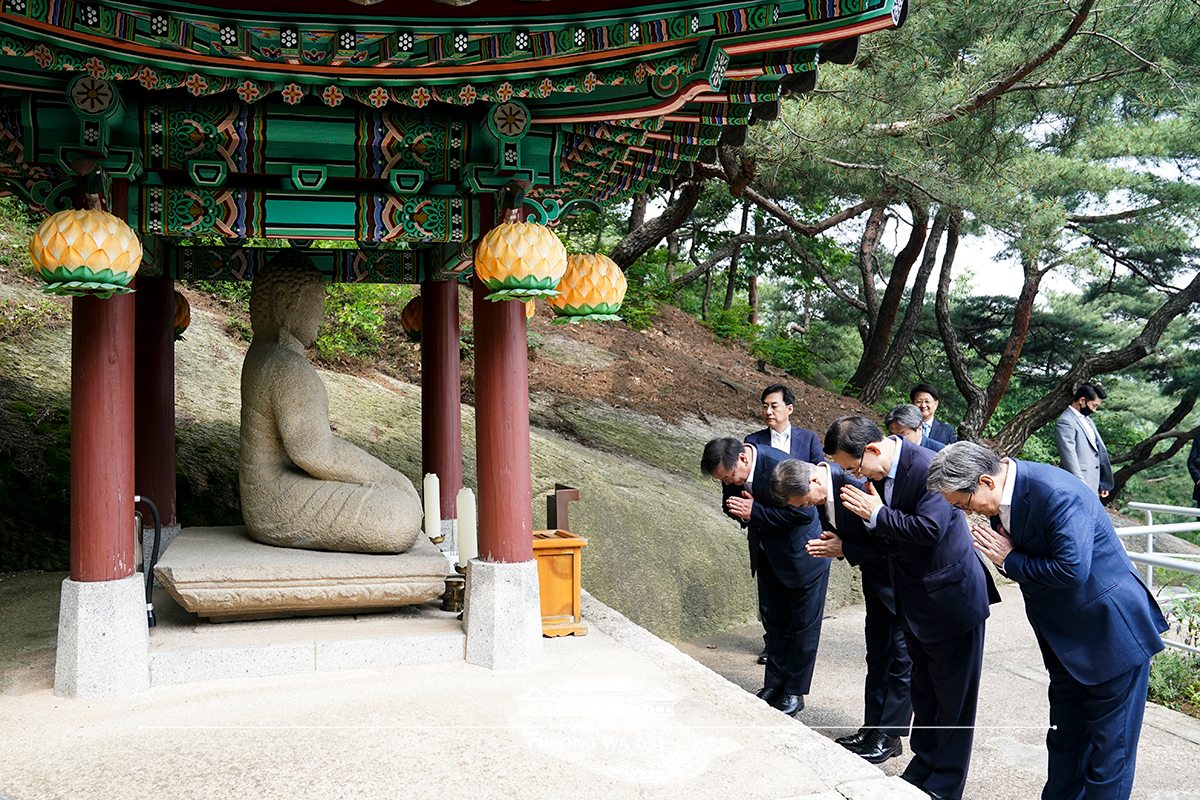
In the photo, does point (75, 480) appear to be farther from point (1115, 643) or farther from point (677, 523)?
point (677, 523)

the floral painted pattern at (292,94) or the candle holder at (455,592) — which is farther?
the candle holder at (455,592)

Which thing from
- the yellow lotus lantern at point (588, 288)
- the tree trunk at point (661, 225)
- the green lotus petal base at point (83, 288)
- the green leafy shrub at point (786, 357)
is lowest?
the green lotus petal base at point (83, 288)

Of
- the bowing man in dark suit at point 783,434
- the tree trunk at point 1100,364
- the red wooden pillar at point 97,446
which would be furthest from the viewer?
the tree trunk at point 1100,364

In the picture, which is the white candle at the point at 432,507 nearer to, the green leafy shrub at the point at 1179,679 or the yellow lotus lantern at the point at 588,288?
the yellow lotus lantern at the point at 588,288

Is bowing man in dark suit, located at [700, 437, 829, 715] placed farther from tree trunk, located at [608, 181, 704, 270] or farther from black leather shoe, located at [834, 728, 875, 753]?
tree trunk, located at [608, 181, 704, 270]

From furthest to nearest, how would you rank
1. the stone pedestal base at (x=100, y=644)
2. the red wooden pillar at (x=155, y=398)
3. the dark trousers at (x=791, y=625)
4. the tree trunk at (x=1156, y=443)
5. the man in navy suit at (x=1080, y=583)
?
the tree trunk at (x=1156, y=443) → the red wooden pillar at (x=155, y=398) → the dark trousers at (x=791, y=625) → the stone pedestal base at (x=100, y=644) → the man in navy suit at (x=1080, y=583)

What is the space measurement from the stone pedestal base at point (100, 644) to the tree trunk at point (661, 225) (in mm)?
7666

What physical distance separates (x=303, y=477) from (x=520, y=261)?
1.95 metres

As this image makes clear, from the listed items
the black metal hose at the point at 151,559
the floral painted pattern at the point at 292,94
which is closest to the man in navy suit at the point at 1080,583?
the floral painted pattern at the point at 292,94

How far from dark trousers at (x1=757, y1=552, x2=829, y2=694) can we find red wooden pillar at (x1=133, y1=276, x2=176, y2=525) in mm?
4242

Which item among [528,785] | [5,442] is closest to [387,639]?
[528,785]

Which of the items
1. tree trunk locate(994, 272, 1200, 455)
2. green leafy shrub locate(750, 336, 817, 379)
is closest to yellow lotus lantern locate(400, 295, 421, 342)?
green leafy shrub locate(750, 336, 817, 379)

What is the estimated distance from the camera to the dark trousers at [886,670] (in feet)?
16.1

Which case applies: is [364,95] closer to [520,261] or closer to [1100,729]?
[520,261]
